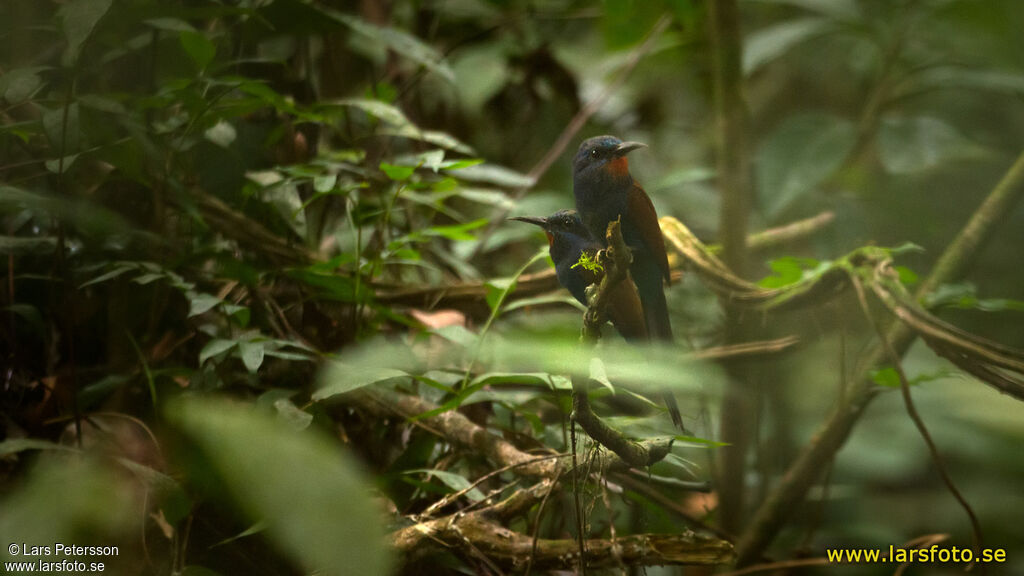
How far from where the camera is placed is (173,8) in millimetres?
1407

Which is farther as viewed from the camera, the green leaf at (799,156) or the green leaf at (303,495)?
the green leaf at (799,156)

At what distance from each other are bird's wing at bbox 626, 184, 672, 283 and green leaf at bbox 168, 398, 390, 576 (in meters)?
0.60

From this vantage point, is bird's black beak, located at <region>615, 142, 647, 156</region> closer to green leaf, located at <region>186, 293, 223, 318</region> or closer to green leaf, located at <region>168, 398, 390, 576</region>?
green leaf, located at <region>168, 398, 390, 576</region>

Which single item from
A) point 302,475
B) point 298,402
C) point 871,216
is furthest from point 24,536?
point 871,216

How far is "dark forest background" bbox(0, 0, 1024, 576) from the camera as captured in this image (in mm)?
1163

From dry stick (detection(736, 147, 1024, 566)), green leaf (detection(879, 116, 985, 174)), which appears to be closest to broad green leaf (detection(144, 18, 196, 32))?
Result: dry stick (detection(736, 147, 1024, 566))

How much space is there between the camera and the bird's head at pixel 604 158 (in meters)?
1.05

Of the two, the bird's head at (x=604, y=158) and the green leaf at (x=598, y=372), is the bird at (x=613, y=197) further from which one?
the green leaf at (x=598, y=372)

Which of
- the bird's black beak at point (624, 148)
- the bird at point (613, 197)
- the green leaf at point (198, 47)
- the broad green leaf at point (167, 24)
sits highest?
the broad green leaf at point (167, 24)

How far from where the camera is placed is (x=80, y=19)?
1.17 metres

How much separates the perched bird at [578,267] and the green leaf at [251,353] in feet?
1.87

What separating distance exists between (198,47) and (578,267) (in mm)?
960

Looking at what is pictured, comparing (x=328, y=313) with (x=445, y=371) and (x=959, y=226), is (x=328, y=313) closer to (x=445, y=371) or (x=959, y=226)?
(x=445, y=371)

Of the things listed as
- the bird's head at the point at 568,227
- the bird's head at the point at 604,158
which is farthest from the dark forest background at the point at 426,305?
the bird's head at the point at 604,158
